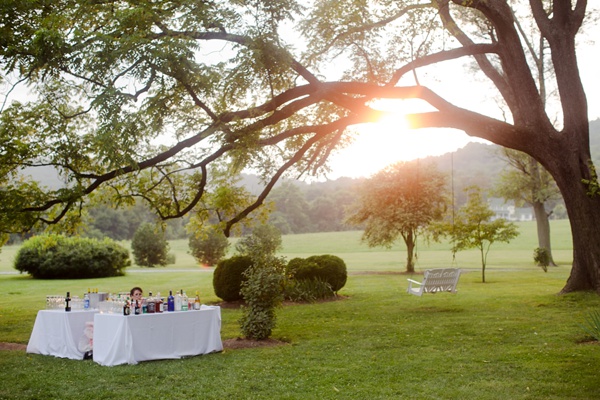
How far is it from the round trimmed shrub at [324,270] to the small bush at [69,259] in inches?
759

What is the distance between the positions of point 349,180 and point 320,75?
9421cm

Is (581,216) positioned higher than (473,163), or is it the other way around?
(473,163)

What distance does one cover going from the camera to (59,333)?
36.3 ft

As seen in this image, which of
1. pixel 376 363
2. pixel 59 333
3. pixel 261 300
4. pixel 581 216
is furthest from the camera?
pixel 581 216

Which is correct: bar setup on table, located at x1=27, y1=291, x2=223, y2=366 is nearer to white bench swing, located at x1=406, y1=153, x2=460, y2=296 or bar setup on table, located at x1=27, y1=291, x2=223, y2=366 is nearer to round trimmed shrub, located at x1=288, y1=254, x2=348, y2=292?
white bench swing, located at x1=406, y1=153, x2=460, y2=296

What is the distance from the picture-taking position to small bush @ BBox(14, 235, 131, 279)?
3638 centimetres

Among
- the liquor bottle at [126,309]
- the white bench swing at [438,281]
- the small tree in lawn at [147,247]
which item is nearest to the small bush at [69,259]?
the small tree in lawn at [147,247]

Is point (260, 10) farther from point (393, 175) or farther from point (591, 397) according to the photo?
point (393, 175)

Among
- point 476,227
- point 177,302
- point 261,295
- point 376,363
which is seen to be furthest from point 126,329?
point 476,227

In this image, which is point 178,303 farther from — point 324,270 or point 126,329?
point 324,270

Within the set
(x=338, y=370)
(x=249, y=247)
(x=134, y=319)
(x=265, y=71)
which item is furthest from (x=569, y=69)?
(x=134, y=319)

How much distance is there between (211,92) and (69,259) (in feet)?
84.4

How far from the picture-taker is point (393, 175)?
37094 mm

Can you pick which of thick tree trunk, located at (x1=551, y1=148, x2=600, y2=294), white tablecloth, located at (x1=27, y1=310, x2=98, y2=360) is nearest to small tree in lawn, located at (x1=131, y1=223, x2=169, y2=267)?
thick tree trunk, located at (x1=551, y1=148, x2=600, y2=294)
